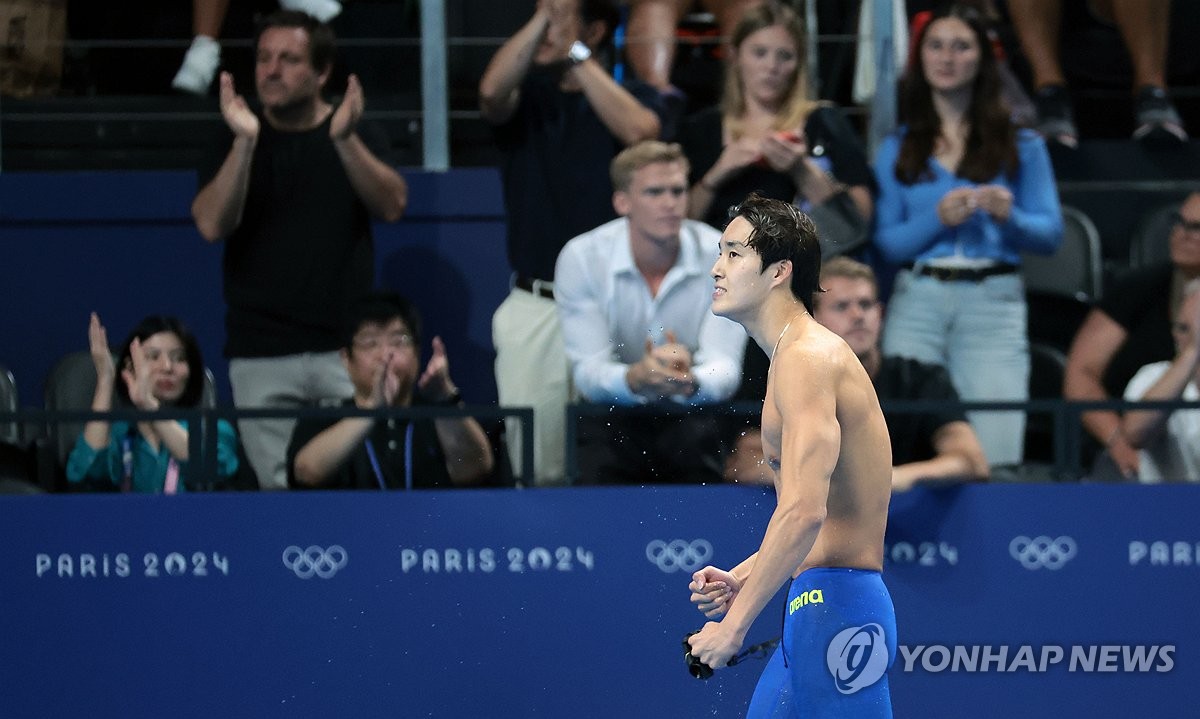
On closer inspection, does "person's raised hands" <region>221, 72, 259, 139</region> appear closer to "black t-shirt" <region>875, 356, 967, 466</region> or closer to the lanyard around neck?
the lanyard around neck

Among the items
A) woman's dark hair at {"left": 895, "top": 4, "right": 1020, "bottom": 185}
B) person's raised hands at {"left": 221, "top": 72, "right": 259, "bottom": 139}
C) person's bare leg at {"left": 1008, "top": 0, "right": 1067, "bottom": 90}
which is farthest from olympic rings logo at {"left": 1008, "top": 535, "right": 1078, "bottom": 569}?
person's raised hands at {"left": 221, "top": 72, "right": 259, "bottom": 139}

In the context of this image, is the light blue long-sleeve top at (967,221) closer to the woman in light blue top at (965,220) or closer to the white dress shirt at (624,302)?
the woman in light blue top at (965,220)

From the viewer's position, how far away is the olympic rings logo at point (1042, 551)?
5742 millimetres

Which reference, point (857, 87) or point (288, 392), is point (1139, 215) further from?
point (288, 392)

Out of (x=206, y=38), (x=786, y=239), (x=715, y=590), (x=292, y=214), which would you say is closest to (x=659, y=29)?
(x=292, y=214)

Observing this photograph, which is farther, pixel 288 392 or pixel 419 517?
pixel 288 392

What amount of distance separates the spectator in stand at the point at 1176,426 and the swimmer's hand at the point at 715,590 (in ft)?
7.46

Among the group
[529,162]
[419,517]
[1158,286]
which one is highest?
[529,162]

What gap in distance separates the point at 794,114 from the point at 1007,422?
1365 mm

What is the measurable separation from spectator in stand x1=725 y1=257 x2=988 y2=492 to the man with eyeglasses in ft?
2.93

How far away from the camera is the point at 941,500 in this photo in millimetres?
5742

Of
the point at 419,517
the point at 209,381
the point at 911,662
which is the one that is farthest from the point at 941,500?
the point at 209,381

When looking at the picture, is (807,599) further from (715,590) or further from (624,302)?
(624,302)

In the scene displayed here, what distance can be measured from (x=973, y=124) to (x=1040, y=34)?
1.29m
